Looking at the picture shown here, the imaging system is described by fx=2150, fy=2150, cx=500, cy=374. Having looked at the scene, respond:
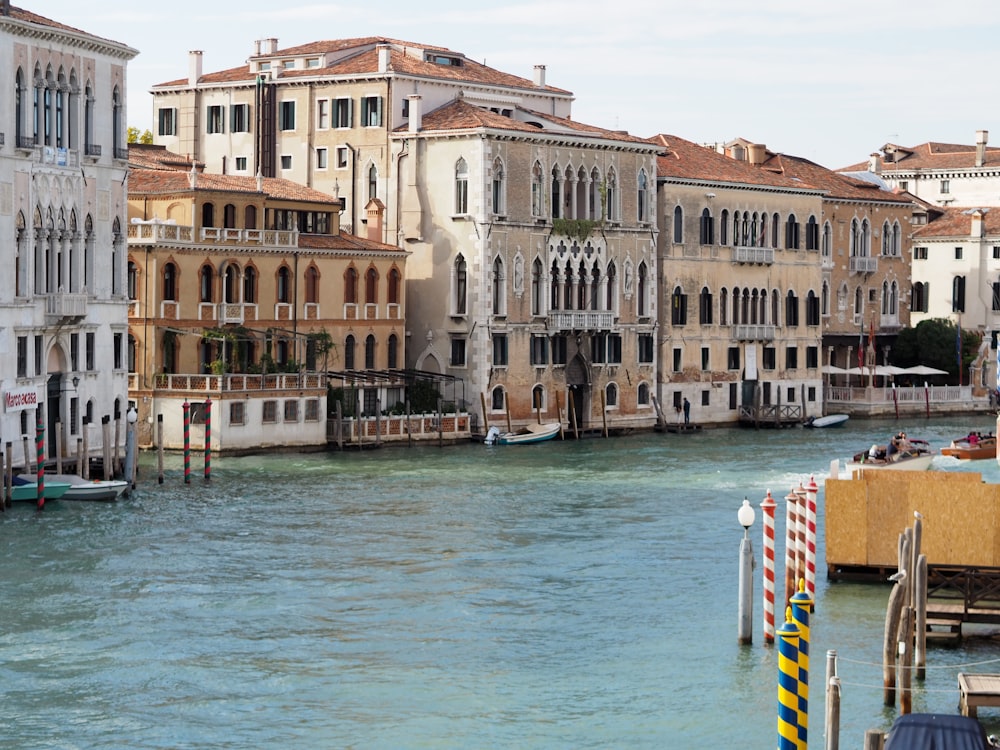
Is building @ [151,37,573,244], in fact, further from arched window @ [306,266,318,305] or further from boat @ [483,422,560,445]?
boat @ [483,422,560,445]

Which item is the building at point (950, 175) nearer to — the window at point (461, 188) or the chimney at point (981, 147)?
the chimney at point (981, 147)

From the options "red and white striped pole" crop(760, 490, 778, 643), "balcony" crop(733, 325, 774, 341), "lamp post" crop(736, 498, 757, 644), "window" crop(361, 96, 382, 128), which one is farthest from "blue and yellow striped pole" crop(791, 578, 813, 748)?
"balcony" crop(733, 325, 774, 341)

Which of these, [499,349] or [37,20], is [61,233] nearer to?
[37,20]

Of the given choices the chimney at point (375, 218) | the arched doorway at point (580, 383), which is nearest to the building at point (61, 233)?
the chimney at point (375, 218)

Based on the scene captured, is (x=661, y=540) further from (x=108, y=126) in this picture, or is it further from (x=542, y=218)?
(x=542, y=218)

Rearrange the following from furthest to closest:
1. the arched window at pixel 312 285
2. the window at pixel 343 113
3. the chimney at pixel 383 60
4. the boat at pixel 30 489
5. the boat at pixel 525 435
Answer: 1. the window at pixel 343 113
2. the chimney at pixel 383 60
3. the boat at pixel 525 435
4. the arched window at pixel 312 285
5. the boat at pixel 30 489

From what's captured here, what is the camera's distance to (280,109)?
49875mm

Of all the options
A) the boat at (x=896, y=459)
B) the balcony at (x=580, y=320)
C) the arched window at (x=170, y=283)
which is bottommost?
the boat at (x=896, y=459)

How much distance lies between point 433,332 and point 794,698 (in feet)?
107

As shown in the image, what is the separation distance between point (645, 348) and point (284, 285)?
10973 mm

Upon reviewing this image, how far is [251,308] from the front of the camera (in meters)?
42.8

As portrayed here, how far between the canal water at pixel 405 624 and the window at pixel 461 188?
40.5 feet

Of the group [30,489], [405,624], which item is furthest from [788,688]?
[30,489]

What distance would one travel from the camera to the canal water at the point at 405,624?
17.9 metres
